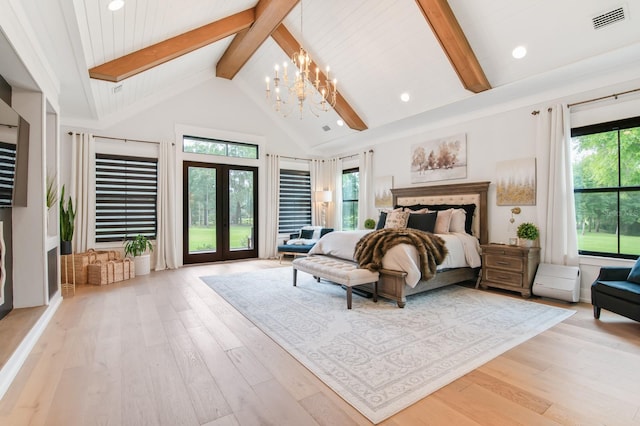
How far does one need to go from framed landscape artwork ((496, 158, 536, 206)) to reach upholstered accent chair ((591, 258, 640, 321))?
55.5 inches

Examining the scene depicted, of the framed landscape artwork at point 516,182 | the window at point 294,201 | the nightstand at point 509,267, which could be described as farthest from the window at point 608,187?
the window at point 294,201

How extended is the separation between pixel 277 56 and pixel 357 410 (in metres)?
6.05

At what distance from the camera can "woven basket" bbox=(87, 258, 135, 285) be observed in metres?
4.81

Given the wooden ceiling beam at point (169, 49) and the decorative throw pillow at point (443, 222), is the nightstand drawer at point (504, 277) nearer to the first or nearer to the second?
the decorative throw pillow at point (443, 222)

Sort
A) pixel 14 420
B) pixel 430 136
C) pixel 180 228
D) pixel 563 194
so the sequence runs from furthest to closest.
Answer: pixel 180 228, pixel 430 136, pixel 563 194, pixel 14 420

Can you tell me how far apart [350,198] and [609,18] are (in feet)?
17.7

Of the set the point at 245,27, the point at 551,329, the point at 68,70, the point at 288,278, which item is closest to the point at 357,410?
the point at 551,329

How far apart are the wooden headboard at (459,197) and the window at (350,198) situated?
1.59 metres

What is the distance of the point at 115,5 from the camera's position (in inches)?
119

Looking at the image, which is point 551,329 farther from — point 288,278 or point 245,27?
point 245,27

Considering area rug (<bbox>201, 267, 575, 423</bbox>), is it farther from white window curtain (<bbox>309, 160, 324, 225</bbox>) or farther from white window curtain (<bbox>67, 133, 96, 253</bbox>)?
white window curtain (<bbox>309, 160, 324, 225</bbox>)

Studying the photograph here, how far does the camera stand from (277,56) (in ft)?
19.8

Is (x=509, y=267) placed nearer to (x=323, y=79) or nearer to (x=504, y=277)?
(x=504, y=277)

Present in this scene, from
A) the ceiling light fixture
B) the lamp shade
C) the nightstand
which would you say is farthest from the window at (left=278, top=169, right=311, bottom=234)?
the nightstand
